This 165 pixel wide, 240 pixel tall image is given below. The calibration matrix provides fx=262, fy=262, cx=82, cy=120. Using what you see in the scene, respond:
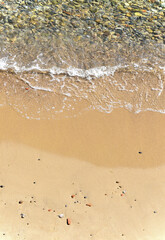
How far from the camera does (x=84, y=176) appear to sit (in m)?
4.60

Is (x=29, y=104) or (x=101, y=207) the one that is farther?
(x=29, y=104)

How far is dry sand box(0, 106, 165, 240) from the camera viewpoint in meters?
4.08

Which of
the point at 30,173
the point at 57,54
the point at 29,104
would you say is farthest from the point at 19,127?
the point at 57,54

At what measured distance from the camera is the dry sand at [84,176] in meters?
4.08

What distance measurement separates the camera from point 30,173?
450 cm

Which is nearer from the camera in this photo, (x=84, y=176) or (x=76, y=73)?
(x=84, y=176)

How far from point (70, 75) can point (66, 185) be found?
270cm

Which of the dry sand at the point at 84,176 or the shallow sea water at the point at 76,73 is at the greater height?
the shallow sea water at the point at 76,73

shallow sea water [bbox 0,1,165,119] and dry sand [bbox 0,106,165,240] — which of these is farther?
shallow sea water [bbox 0,1,165,119]

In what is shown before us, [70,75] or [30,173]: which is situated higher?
[70,75]

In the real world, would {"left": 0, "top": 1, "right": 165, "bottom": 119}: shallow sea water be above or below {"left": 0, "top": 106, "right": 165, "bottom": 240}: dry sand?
above

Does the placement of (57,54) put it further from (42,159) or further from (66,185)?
(66,185)

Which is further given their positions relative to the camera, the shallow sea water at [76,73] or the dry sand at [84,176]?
the shallow sea water at [76,73]

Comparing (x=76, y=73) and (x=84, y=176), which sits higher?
(x=76, y=73)
